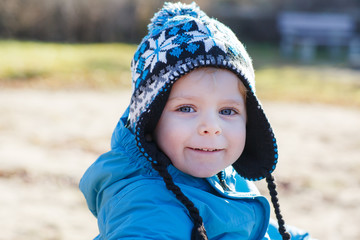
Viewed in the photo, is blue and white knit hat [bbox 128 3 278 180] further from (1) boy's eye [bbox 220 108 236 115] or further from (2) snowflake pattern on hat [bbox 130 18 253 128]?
(1) boy's eye [bbox 220 108 236 115]

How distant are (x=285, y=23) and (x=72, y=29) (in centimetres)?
605

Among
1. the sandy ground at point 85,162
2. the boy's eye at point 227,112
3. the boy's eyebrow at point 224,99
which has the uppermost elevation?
the boy's eyebrow at point 224,99

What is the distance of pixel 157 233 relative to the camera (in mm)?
1582

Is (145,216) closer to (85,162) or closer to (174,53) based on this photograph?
(174,53)

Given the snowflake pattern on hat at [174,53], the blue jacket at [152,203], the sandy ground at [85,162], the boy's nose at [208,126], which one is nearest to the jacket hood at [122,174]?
the blue jacket at [152,203]

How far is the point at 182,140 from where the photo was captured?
1.77m

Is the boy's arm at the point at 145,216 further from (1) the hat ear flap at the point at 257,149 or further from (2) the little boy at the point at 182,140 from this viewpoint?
(1) the hat ear flap at the point at 257,149

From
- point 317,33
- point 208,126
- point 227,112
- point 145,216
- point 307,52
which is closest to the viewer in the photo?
point 145,216

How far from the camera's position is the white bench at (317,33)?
1405 centimetres

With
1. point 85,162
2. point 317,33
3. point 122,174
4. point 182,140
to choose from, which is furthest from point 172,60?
point 317,33

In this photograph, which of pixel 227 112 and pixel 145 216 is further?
pixel 227 112

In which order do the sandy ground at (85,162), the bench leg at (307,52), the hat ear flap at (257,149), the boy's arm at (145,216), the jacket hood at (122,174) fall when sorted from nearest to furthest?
1. the boy's arm at (145,216)
2. the jacket hood at (122,174)
3. the hat ear flap at (257,149)
4. the sandy ground at (85,162)
5. the bench leg at (307,52)

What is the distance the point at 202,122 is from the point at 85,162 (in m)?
2.87

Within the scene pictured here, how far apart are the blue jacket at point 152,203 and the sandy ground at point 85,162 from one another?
4.64 ft
